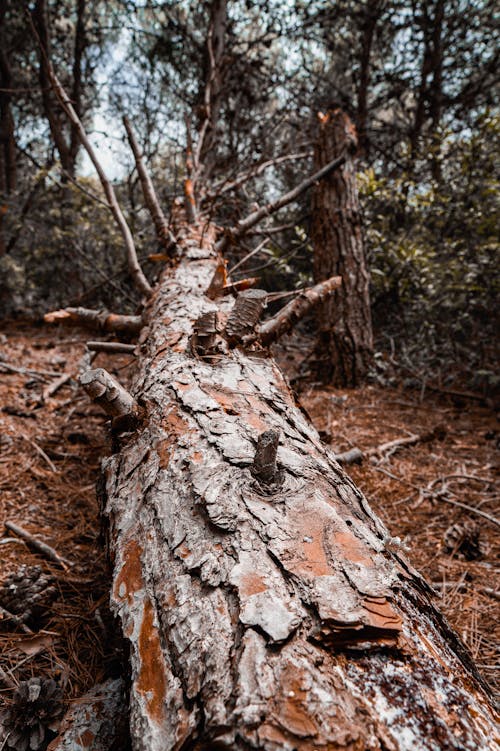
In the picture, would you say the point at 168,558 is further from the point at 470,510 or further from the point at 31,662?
the point at 470,510

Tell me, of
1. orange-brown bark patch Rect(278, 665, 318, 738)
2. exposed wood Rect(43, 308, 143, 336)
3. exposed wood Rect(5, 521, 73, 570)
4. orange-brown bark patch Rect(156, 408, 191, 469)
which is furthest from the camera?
exposed wood Rect(43, 308, 143, 336)

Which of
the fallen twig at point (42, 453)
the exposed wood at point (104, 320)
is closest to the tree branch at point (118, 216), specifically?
the exposed wood at point (104, 320)

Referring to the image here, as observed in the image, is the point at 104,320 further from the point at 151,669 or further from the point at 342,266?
the point at 342,266

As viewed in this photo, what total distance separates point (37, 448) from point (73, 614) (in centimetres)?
118

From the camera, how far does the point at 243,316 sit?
Answer: 1507 mm

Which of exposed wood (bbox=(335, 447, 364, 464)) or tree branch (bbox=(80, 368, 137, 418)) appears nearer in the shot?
tree branch (bbox=(80, 368, 137, 418))

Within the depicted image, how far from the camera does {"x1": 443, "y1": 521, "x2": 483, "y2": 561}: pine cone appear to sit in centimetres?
150

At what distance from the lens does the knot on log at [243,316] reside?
1486 millimetres

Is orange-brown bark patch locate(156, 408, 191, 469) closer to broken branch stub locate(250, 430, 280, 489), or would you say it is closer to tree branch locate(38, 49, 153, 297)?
broken branch stub locate(250, 430, 280, 489)

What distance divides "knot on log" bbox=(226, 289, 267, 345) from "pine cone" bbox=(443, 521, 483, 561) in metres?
1.11

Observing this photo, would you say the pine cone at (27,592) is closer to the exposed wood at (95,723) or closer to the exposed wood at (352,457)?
the exposed wood at (95,723)

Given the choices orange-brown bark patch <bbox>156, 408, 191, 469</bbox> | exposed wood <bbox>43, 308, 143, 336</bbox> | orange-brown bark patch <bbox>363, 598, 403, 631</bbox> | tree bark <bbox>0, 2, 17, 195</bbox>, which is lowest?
A: orange-brown bark patch <bbox>363, 598, 403, 631</bbox>

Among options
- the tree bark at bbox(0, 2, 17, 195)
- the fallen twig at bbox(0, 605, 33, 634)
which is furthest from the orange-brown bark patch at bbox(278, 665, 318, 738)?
the tree bark at bbox(0, 2, 17, 195)

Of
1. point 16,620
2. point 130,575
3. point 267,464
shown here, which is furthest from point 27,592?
point 267,464
